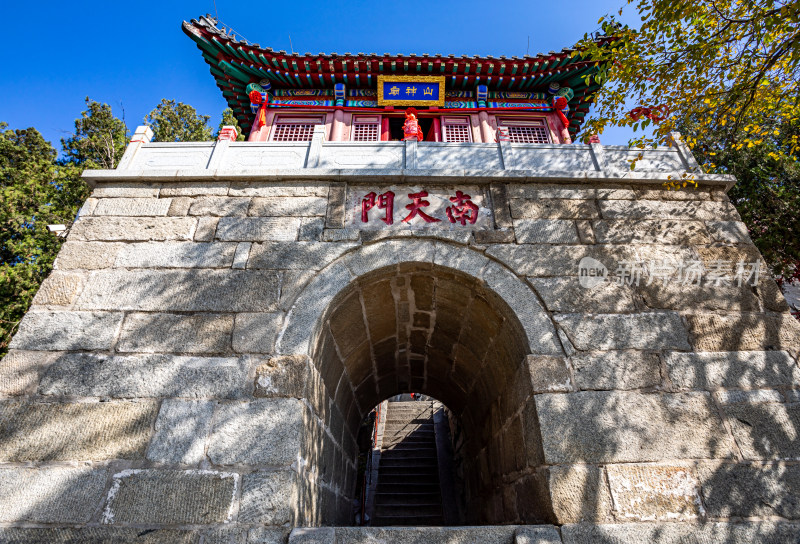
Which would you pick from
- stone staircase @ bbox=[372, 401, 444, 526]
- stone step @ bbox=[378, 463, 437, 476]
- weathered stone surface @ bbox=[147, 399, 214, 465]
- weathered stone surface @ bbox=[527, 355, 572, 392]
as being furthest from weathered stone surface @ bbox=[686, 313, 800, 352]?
stone step @ bbox=[378, 463, 437, 476]

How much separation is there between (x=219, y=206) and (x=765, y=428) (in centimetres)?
515

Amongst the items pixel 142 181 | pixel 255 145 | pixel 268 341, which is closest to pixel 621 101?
pixel 255 145

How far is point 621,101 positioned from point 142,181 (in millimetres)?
5565

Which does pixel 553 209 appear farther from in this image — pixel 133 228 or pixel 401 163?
pixel 133 228

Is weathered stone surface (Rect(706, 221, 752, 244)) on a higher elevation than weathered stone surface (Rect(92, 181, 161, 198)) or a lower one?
lower

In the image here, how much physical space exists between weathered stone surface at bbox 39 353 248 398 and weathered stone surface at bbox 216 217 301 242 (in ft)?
4.02

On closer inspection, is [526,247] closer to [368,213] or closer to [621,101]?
[368,213]

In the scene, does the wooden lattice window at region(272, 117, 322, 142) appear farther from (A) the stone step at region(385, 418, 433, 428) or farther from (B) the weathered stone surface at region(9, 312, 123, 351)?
(A) the stone step at region(385, 418, 433, 428)

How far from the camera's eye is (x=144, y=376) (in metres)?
2.91

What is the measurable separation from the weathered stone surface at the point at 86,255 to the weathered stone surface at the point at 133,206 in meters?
0.40

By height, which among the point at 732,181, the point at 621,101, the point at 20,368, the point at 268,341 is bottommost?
the point at 20,368

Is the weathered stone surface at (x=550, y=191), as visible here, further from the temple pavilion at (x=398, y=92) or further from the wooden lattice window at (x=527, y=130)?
the wooden lattice window at (x=527, y=130)

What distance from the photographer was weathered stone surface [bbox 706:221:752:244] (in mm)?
3713

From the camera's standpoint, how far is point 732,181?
3.98 m
